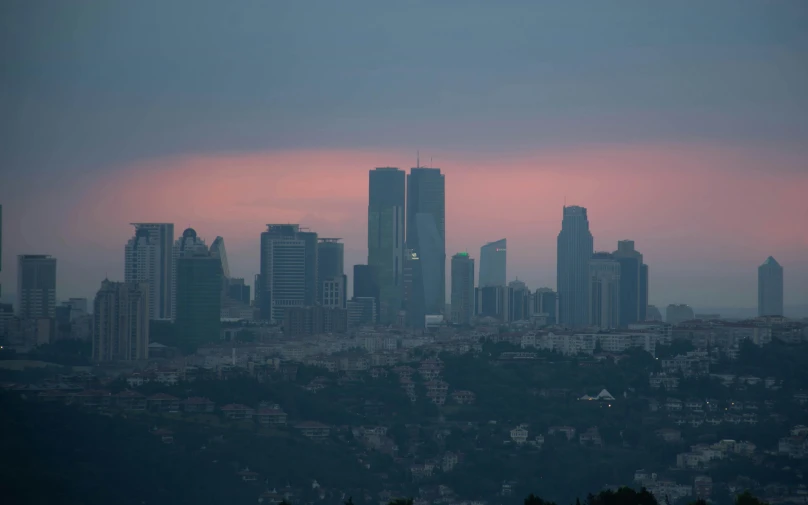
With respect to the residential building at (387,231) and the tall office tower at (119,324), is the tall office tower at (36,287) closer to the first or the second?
the tall office tower at (119,324)

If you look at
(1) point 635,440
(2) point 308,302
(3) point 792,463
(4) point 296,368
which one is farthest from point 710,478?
(2) point 308,302

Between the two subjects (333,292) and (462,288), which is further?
(462,288)

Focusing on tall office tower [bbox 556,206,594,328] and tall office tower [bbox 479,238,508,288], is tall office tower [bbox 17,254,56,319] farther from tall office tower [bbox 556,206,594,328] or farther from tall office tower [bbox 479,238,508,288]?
tall office tower [bbox 479,238,508,288]

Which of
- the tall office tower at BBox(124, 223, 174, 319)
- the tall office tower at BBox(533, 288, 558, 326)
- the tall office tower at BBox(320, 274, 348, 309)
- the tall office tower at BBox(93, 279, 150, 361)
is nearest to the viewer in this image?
the tall office tower at BBox(93, 279, 150, 361)

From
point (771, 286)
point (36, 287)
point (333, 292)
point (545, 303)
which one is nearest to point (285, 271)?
point (333, 292)

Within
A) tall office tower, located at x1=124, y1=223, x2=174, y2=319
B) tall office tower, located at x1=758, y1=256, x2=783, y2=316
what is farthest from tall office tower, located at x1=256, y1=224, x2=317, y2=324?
tall office tower, located at x1=758, y1=256, x2=783, y2=316

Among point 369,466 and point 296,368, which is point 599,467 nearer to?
point 369,466

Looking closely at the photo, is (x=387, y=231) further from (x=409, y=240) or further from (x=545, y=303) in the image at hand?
(x=545, y=303)
